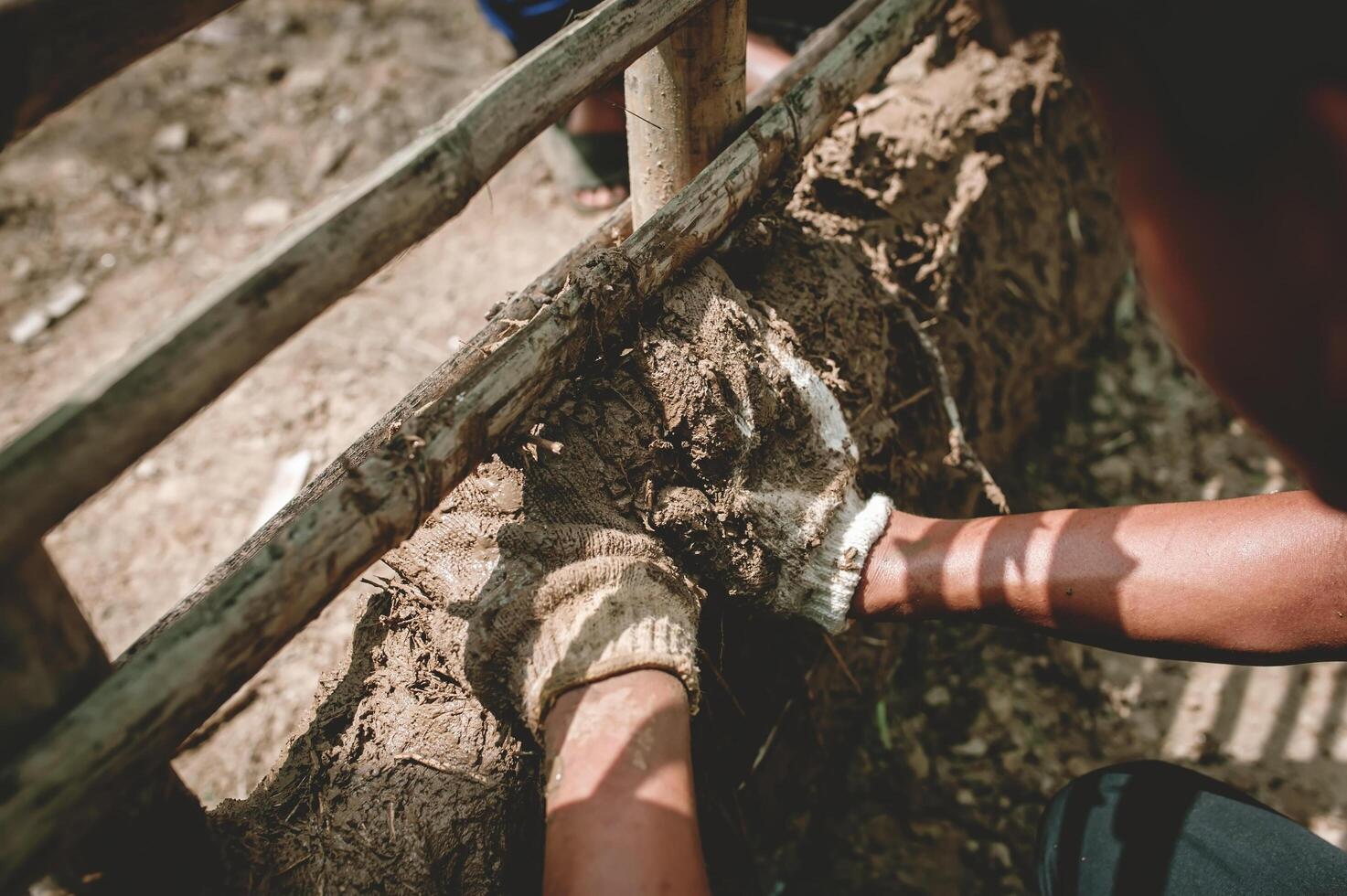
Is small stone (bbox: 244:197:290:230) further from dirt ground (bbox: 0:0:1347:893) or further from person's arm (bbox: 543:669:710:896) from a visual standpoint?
person's arm (bbox: 543:669:710:896)

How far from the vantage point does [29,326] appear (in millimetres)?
4285

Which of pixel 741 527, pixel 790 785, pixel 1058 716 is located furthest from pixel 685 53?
pixel 1058 716

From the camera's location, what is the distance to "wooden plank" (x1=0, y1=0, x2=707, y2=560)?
914mm

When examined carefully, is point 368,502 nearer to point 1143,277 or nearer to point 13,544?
point 13,544

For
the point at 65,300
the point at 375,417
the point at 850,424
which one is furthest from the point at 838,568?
the point at 65,300

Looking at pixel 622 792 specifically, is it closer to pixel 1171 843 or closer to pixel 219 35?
pixel 1171 843

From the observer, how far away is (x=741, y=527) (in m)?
1.65

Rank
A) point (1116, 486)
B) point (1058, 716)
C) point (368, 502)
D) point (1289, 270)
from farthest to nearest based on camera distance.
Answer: point (1116, 486), point (1058, 716), point (368, 502), point (1289, 270)

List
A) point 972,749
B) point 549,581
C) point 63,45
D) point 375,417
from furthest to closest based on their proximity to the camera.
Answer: point 375,417, point 972,749, point 549,581, point 63,45

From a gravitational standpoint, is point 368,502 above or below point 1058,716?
above

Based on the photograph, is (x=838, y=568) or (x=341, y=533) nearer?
(x=341, y=533)

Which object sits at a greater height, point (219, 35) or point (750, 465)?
point (219, 35)

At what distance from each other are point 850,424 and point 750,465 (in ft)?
1.49

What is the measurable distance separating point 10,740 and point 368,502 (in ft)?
1.78
